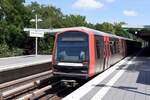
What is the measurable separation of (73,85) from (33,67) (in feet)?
21.3

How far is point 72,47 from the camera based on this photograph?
1719 centimetres

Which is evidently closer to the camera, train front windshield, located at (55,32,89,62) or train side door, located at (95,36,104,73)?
train front windshield, located at (55,32,89,62)

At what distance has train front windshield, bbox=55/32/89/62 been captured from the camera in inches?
666

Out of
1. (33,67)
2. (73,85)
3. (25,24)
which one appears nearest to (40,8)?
(25,24)

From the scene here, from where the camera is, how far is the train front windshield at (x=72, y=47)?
1691 centimetres

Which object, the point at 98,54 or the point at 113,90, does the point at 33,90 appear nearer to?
the point at 98,54

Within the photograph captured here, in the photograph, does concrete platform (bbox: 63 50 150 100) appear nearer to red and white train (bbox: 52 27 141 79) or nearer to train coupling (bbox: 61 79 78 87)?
red and white train (bbox: 52 27 141 79)

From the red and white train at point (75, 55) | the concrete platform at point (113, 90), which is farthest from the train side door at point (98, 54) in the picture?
the concrete platform at point (113, 90)

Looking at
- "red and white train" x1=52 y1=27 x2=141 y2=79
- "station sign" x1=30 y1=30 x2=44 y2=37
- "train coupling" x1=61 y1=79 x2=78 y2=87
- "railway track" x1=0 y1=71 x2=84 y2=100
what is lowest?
"railway track" x1=0 y1=71 x2=84 y2=100

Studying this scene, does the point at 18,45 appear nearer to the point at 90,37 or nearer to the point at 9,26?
the point at 9,26

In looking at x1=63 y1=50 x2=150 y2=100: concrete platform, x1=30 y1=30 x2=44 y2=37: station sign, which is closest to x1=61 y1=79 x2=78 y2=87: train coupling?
x1=63 y1=50 x2=150 y2=100: concrete platform

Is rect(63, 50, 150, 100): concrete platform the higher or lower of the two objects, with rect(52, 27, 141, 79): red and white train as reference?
lower

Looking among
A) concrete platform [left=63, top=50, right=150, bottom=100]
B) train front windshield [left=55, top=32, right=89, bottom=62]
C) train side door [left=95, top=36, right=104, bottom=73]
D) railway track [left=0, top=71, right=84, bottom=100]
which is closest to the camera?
concrete platform [left=63, top=50, right=150, bottom=100]

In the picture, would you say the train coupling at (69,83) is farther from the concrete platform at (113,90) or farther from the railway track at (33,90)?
the concrete platform at (113,90)
